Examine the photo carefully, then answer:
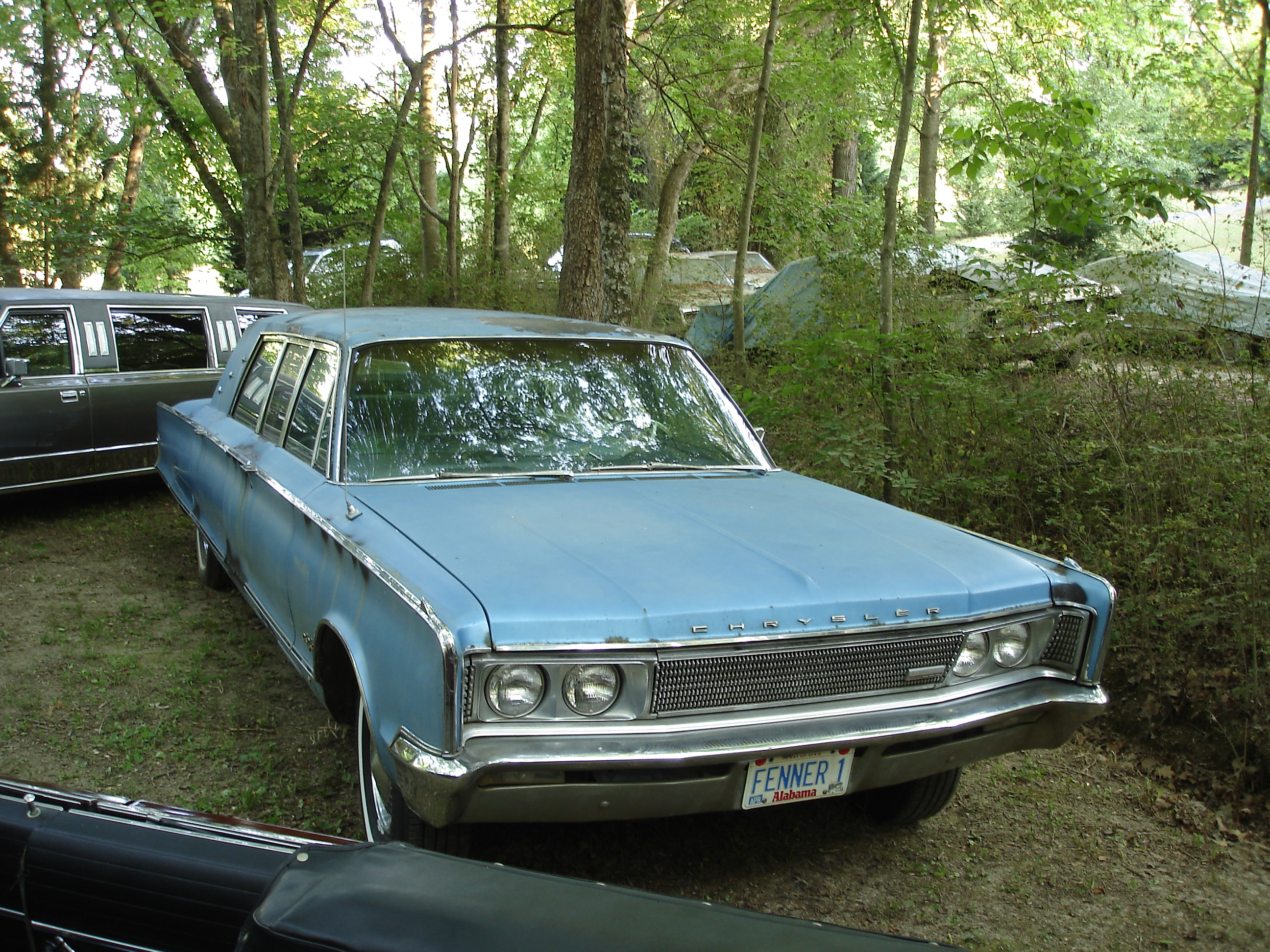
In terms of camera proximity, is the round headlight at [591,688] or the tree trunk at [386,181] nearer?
the round headlight at [591,688]

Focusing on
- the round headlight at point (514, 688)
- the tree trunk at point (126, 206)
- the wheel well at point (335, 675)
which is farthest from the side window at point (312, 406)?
the tree trunk at point (126, 206)

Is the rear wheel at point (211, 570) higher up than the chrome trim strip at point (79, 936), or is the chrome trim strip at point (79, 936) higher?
the chrome trim strip at point (79, 936)

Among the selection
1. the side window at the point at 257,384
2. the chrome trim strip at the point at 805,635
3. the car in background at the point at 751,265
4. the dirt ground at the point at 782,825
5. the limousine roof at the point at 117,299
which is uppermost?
the car in background at the point at 751,265

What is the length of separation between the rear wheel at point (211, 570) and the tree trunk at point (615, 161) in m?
3.70

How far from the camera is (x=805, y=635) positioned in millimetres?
2596

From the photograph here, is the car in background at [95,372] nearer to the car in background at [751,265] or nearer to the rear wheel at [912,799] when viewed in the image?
the rear wheel at [912,799]

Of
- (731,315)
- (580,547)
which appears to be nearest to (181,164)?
(731,315)

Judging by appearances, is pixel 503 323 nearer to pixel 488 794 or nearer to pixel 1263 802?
pixel 488 794

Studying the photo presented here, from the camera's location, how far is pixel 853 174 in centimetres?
1794

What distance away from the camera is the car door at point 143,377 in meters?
7.12

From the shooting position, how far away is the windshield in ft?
11.9

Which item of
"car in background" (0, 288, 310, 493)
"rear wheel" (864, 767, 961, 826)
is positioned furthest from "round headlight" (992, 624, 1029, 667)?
"car in background" (0, 288, 310, 493)

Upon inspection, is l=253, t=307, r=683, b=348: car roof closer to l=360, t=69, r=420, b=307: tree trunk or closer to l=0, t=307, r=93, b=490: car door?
l=0, t=307, r=93, b=490: car door

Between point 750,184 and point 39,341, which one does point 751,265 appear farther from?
point 39,341
